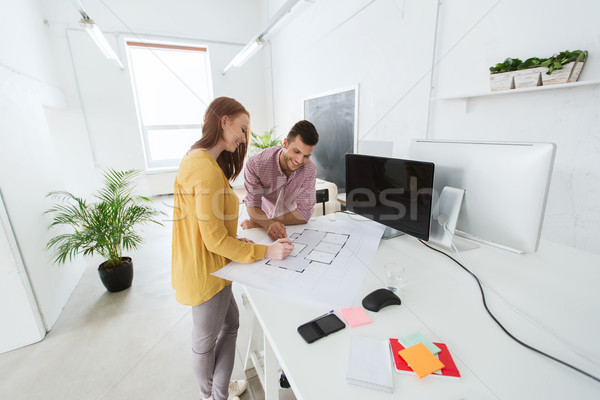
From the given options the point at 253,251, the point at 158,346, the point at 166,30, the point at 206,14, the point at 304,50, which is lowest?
the point at 158,346

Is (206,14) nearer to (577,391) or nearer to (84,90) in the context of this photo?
(84,90)

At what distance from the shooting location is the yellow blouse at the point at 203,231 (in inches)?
35.5

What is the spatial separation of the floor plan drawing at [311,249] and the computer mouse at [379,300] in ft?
0.76

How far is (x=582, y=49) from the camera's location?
1.29 m

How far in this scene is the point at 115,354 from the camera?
1.75 m

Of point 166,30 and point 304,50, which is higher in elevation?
point 166,30

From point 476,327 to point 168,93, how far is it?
586 cm

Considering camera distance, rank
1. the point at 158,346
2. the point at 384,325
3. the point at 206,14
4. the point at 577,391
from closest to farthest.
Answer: the point at 577,391 < the point at 384,325 < the point at 158,346 < the point at 206,14

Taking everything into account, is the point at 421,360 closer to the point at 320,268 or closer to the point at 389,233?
the point at 320,268

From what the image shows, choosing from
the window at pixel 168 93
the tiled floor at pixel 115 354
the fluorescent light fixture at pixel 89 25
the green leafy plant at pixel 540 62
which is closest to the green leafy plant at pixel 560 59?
the green leafy plant at pixel 540 62

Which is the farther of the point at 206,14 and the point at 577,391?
the point at 206,14

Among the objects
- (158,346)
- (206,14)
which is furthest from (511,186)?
(206,14)

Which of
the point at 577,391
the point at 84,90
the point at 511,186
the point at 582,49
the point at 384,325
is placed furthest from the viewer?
the point at 84,90

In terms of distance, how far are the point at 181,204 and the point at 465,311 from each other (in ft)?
3.30
